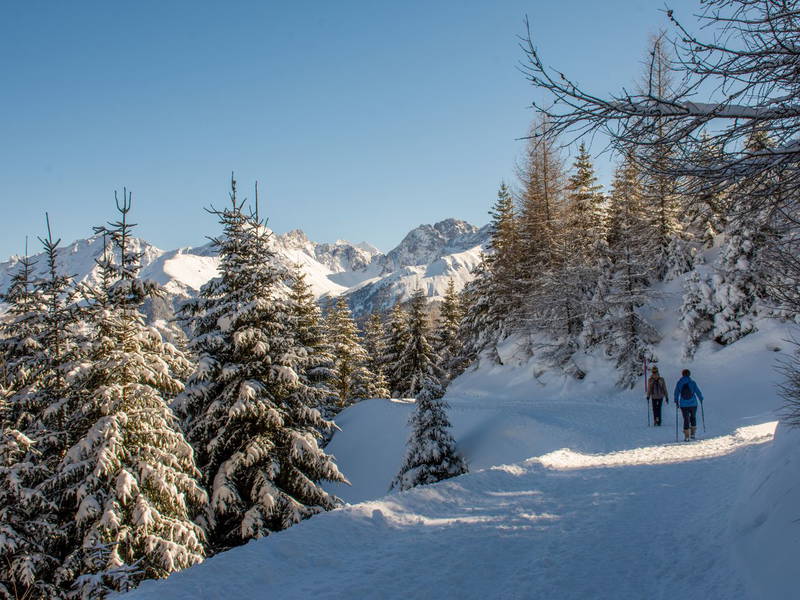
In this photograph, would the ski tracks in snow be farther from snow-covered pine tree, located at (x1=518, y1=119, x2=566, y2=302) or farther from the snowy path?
snow-covered pine tree, located at (x1=518, y1=119, x2=566, y2=302)

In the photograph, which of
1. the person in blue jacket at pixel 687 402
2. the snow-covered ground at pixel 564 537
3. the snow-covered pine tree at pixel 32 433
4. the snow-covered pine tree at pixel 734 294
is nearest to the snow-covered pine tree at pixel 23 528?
the snow-covered pine tree at pixel 32 433

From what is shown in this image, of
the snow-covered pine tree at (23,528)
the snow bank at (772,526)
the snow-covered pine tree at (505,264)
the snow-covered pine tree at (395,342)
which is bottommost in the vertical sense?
the snow-covered pine tree at (23,528)

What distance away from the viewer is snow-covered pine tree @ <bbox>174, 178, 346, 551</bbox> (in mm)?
11625

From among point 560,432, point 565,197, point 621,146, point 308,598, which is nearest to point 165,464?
point 308,598

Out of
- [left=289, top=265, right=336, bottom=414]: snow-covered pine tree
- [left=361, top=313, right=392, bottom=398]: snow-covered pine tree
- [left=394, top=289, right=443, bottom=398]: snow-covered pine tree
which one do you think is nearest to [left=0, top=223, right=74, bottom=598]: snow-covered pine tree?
[left=289, top=265, right=336, bottom=414]: snow-covered pine tree

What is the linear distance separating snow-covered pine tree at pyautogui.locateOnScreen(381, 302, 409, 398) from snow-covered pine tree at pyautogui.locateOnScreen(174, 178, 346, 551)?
22.1 meters

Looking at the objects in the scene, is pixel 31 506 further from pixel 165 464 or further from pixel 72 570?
pixel 165 464

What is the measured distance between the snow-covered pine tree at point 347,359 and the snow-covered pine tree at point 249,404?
2026 cm

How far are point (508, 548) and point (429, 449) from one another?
7995 mm

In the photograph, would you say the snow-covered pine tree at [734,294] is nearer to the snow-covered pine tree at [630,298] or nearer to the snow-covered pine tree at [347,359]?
the snow-covered pine tree at [630,298]

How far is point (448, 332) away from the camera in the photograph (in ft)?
137

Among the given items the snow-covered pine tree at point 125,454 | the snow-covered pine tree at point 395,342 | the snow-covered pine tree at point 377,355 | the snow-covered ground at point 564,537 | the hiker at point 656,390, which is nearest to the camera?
the snow-covered ground at point 564,537

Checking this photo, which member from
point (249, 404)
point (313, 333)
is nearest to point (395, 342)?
point (313, 333)

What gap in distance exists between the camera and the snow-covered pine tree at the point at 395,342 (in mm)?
35594
